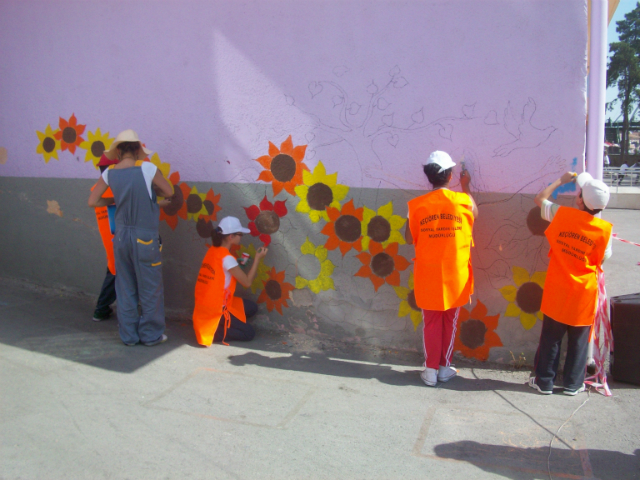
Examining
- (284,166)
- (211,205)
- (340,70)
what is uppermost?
(340,70)

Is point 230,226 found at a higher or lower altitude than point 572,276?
higher

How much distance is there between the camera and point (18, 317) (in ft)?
16.1

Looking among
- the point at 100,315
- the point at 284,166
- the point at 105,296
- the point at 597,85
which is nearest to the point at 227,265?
the point at 284,166

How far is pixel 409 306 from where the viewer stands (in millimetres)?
4129

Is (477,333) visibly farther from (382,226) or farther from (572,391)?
(382,226)

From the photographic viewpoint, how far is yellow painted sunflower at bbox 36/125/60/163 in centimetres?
547

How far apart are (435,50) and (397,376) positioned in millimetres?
2471

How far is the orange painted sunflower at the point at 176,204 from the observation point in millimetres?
4809

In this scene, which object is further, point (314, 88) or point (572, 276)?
point (314, 88)

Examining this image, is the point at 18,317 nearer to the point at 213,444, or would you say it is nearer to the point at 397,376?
the point at 213,444

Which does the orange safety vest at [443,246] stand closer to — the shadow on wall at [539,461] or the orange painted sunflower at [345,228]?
the orange painted sunflower at [345,228]

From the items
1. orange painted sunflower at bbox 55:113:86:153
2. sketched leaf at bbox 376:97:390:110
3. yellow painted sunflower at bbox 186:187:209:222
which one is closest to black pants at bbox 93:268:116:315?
yellow painted sunflower at bbox 186:187:209:222

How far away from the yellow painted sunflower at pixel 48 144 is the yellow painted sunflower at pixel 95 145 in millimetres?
406

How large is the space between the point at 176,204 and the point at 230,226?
0.90m
